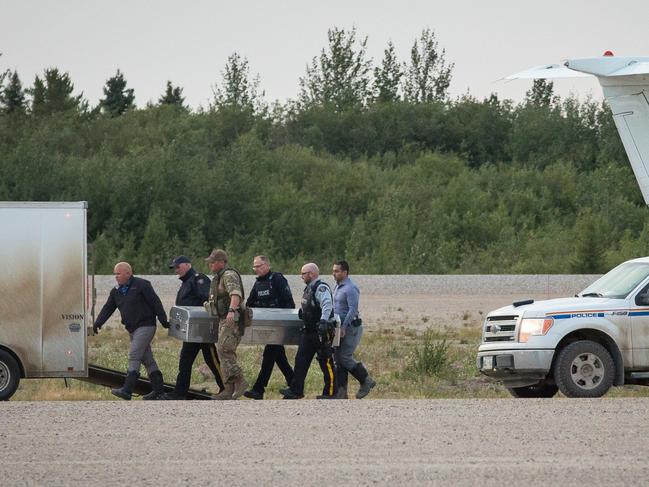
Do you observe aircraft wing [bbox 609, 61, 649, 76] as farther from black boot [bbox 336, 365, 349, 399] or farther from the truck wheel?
black boot [bbox 336, 365, 349, 399]

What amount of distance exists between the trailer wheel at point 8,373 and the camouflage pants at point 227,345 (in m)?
2.44

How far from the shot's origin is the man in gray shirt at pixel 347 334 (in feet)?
57.9

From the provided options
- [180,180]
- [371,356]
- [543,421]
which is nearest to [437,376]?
[371,356]

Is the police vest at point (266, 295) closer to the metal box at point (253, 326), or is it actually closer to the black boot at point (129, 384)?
the metal box at point (253, 326)

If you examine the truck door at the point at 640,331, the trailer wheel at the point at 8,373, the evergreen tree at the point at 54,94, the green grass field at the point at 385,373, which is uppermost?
the evergreen tree at the point at 54,94

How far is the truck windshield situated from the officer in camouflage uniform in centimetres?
455

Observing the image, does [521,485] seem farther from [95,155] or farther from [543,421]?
[95,155]

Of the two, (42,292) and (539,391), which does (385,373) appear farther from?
(42,292)

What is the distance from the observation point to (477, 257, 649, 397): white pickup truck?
55.8 ft

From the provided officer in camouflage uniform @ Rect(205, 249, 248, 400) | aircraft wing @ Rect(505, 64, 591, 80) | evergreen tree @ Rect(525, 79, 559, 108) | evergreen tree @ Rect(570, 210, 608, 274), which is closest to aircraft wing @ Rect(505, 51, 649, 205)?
aircraft wing @ Rect(505, 64, 591, 80)

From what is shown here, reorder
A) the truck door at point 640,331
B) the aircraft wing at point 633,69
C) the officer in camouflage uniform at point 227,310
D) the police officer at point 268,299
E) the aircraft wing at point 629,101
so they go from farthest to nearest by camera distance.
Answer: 1. the aircraft wing at point 629,101
2. the aircraft wing at point 633,69
3. the police officer at point 268,299
4. the truck door at point 640,331
5. the officer in camouflage uniform at point 227,310

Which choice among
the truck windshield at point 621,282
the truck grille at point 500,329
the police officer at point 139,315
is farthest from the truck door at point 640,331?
the police officer at point 139,315

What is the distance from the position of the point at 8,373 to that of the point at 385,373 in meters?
8.24

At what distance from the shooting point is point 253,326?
57.2 ft
